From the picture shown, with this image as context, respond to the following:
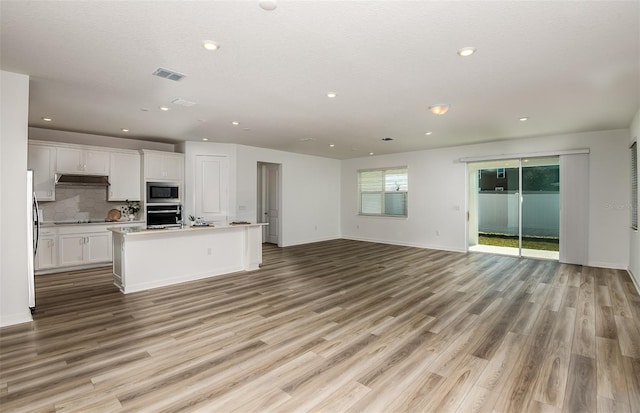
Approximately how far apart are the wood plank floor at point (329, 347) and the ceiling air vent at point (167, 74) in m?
2.69

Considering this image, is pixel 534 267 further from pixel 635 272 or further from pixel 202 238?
pixel 202 238

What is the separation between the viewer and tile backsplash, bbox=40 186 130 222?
6.07 m

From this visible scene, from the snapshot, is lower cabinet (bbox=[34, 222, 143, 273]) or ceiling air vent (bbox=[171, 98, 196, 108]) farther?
lower cabinet (bbox=[34, 222, 143, 273])

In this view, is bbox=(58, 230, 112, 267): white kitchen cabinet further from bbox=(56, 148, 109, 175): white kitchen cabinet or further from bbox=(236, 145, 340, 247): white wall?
bbox=(236, 145, 340, 247): white wall

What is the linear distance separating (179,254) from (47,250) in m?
2.63

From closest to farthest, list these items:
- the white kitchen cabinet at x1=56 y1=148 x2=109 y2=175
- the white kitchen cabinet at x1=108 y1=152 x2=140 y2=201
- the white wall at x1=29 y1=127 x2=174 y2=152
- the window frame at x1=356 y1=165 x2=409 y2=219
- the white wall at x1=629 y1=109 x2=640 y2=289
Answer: the white wall at x1=629 y1=109 x2=640 y2=289, the white kitchen cabinet at x1=56 y1=148 x2=109 y2=175, the white wall at x1=29 y1=127 x2=174 y2=152, the white kitchen cabinet at x1=108 y1=152 x2=140 y2=201, the window frame at x1=356 y1=165 x2=409 y2=219

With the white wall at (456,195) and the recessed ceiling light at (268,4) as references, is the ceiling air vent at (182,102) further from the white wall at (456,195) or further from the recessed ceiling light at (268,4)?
the white wall at (456,195)

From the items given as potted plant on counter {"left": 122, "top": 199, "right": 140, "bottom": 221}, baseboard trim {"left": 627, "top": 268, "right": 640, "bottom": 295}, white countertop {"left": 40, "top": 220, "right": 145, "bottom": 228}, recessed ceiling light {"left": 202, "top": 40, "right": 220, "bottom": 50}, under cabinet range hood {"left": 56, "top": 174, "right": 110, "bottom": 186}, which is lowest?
baseboard trim {"left": 627, "top": 268, "right": 640, "bottom": 295}

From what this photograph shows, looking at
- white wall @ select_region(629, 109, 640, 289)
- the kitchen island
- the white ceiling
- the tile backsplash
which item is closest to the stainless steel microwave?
the tile backsplash

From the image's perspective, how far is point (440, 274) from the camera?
5.55 meters

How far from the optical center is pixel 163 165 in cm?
691

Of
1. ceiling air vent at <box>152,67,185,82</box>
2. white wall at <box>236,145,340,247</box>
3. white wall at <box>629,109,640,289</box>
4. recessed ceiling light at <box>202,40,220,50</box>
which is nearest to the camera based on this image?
recessed ceiling light at <box>202,40,220,50</box>

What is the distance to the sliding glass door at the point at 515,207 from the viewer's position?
6727 millimetres

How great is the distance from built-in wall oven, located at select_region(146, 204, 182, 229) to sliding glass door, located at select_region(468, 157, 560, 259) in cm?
705
